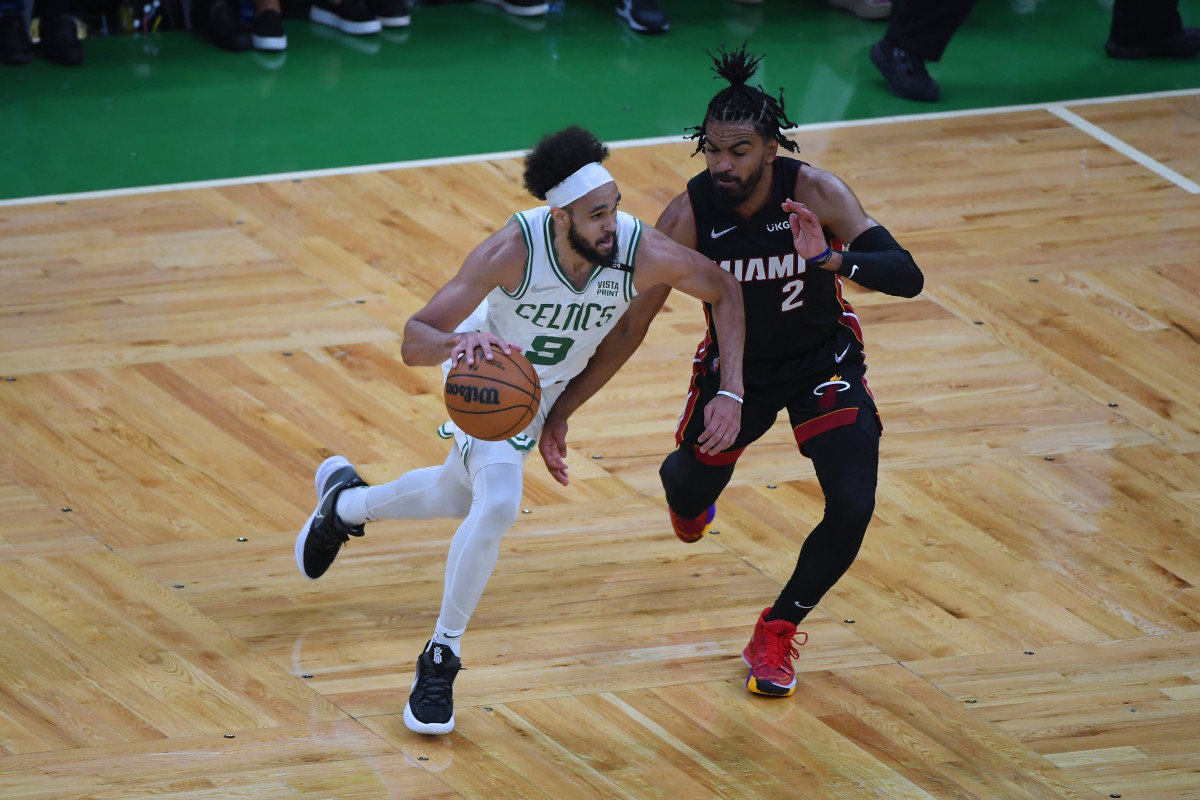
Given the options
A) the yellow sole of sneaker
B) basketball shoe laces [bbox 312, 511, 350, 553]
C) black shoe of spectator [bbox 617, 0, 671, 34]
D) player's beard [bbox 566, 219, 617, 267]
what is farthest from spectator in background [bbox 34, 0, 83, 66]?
the yellow sole of sneaker

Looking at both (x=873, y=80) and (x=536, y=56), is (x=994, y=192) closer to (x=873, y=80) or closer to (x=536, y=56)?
(x=873, y=80)

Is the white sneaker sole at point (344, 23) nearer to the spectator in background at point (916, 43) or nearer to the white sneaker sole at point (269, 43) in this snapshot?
the white sneaker sole at point (269, 43)

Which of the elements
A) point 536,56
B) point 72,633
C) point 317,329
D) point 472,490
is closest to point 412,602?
point 472,490

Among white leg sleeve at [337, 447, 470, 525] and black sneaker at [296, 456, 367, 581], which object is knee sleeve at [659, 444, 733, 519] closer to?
white leg sleeve at [337, 447, 470, 525]

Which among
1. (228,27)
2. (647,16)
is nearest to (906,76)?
(647,16)

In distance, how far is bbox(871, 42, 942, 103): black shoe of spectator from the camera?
8.85 m

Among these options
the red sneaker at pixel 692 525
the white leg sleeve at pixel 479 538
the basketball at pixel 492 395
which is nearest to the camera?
the basketball at pixel 492 395

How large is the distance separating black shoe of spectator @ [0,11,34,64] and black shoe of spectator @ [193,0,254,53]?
40.9 inches

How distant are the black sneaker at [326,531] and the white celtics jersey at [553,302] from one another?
771 millimetres

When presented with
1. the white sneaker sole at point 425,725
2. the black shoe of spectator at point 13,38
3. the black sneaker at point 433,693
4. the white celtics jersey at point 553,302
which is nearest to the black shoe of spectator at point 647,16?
the black shoe of spectator at point 13,38

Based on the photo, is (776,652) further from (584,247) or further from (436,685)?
(584,247)

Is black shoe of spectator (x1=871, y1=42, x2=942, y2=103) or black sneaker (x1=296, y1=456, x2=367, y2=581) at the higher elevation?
black shoe of spectator (x1=871, y1=42, x2=942, y2=103)

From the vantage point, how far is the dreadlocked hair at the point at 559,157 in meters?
4.10

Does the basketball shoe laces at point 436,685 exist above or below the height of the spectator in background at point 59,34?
below
